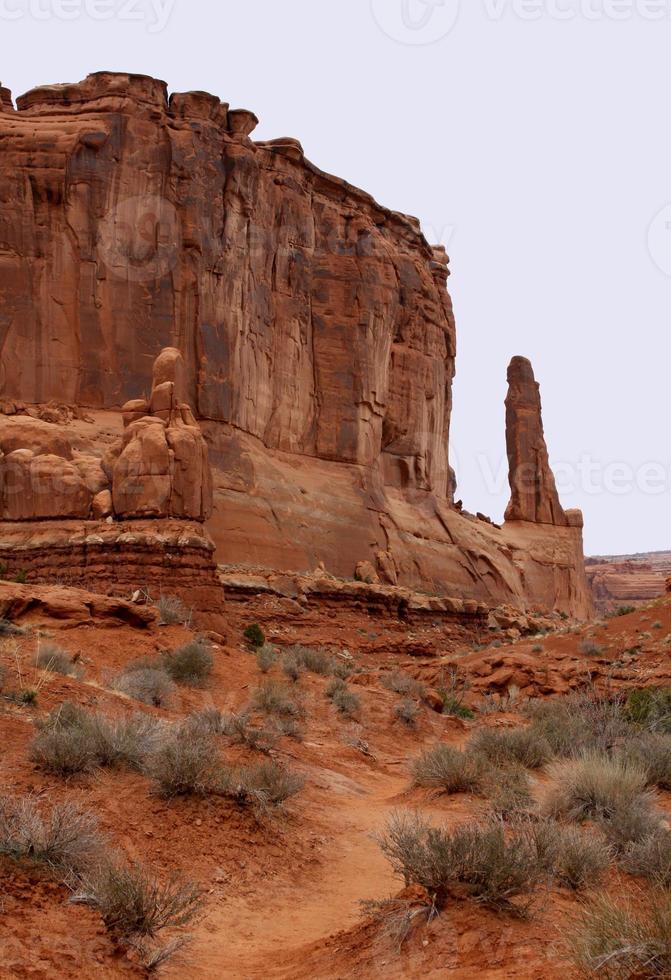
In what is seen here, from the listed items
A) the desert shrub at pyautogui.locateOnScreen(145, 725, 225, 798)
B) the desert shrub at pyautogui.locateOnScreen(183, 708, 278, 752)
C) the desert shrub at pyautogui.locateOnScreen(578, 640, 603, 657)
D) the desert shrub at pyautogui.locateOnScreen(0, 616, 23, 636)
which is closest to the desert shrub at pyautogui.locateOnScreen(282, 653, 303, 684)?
the desert shrub at pyautogui.locateOnScreen(0, 616, 23, 636)

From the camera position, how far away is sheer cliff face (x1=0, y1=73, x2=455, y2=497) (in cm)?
3772

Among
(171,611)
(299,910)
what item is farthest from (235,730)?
(171,611)

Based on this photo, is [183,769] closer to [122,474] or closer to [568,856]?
[568,856]

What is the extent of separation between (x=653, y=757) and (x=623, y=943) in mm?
6031

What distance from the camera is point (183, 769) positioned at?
822 cm

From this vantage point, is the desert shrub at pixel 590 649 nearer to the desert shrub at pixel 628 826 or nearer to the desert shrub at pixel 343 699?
the desert shrub at pixel 343 699

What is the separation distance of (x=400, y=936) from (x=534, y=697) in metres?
16.9

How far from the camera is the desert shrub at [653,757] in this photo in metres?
9.95

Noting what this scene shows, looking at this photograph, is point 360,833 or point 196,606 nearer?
point 360,833

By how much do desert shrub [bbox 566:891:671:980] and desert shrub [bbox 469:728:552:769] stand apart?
6.35 meters

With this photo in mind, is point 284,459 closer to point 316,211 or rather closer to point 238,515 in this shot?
point 238,515

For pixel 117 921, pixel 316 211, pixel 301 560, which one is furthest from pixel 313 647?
pixel 117 921

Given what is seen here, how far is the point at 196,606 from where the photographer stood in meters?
26.9

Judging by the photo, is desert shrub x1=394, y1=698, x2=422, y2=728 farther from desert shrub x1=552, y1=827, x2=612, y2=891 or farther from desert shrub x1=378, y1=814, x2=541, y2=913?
desert shrub x1=378, y1=814, x2=541, y2=913
